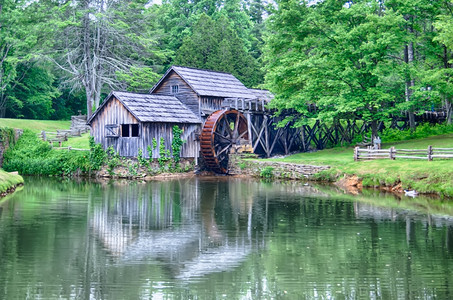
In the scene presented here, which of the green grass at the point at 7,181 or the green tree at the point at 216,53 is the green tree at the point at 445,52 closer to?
the green tree at the point at 216,53

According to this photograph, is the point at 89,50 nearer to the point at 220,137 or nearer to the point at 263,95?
the point at 263,95

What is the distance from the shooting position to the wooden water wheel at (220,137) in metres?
40.8

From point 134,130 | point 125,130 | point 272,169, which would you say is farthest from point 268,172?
point 125,130

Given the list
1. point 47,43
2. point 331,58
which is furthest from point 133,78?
point 331,58

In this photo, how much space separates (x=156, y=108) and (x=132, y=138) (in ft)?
8.69

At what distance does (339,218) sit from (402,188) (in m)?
8.70

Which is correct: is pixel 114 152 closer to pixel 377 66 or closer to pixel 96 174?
pixel 96 174

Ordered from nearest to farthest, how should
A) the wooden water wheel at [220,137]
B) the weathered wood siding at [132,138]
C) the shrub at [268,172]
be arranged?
the shrub at [268,172]
the weathered wood siding at [132,138]
the wooden water wheel at [220,137]

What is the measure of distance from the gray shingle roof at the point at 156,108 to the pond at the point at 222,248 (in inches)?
501

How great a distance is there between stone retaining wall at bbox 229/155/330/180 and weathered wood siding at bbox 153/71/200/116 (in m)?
4.83

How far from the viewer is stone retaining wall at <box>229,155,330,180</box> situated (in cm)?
3547

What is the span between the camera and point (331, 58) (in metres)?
38.9

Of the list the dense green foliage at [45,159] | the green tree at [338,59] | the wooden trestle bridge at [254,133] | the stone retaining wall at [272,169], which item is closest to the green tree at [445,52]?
the green tree at [338,59]

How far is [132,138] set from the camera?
39562 mm
